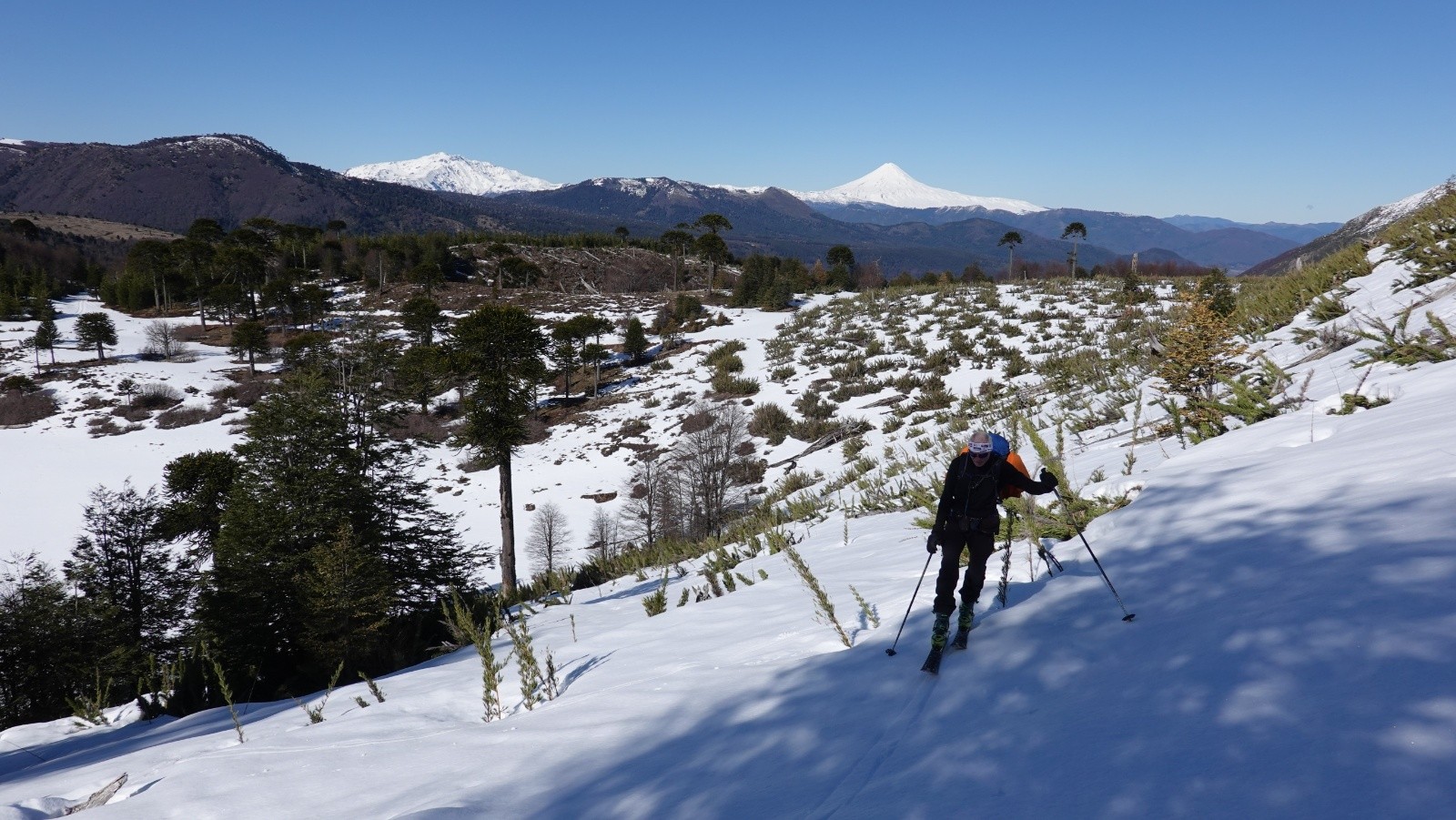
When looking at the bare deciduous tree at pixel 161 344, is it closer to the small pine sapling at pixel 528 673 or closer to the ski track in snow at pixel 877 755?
the small pine sapling at pixel 528 673

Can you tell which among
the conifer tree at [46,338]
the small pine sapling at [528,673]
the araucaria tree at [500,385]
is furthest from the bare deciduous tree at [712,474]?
the conifer tree at [46,338]

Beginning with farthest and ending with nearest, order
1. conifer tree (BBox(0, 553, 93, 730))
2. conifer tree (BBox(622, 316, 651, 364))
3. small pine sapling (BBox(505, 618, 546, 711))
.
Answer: conifer tree (BBox(622, 316, 651, 364))
conifer tree (BBox(0, 553, 93, 730))
small pine sapling (BBox(505, 618, 546, 711))

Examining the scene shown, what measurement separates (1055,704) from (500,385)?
15.1 metres

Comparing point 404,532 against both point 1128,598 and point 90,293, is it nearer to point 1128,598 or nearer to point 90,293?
point 1128,598

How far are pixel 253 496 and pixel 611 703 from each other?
1225 cm

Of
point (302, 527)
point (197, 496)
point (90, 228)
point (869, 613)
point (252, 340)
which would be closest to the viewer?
point (869, 613)

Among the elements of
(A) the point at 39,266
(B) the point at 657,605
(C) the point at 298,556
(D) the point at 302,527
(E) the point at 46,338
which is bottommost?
(C) the point at 298,556

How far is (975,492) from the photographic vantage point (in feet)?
11.4

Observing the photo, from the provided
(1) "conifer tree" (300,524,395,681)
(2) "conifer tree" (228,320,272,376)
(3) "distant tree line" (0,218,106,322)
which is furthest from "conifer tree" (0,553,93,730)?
(3) "distant tree line" (0,218,106,322)

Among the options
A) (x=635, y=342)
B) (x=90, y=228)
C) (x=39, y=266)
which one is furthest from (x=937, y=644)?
(x=90, y=228)

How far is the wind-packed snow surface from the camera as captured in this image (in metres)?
1.75

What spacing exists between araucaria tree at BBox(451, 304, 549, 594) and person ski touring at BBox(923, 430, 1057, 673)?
1376 cm

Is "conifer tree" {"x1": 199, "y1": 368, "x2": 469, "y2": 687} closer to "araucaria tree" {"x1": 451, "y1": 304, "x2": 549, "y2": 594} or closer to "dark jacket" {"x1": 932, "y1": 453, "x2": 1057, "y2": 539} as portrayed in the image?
"araucaria tree" {"x1": 451, "y1": 304, "x2": 549, "y2": 594}

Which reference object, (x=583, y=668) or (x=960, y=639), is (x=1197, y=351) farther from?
(x=583, y=668)
